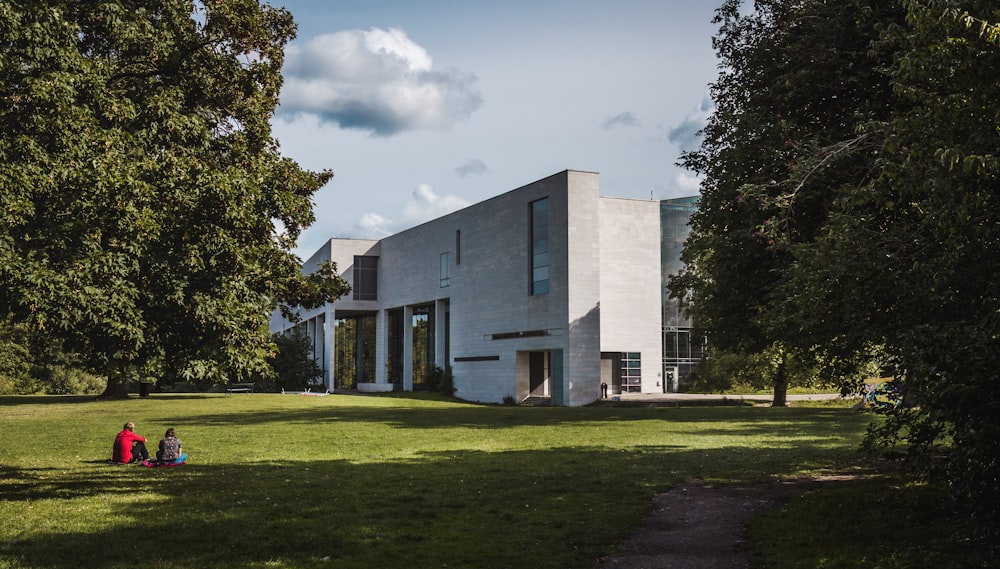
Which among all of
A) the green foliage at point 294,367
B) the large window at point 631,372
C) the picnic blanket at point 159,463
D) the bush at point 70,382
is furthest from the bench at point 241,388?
the picnic blanket at point 159,463

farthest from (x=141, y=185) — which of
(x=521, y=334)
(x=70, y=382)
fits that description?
(x=70, y=382)

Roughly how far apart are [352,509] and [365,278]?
83585 millimetres

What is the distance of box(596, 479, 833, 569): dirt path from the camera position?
36.0 feet

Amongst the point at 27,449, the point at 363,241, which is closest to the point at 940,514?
the point at 27,449

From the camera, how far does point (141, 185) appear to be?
573 inches

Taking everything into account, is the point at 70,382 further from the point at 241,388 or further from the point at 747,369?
the point at 747,369

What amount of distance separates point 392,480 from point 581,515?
561cm

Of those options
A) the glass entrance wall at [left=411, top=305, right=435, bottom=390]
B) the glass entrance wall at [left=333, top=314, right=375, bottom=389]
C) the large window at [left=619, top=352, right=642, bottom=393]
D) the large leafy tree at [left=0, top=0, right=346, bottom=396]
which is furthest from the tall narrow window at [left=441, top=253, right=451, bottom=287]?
the large leafy tree at [left=0, top=0, right=346, bottom=396]

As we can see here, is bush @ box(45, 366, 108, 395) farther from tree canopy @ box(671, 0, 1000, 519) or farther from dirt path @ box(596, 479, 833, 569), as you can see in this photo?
dirt path @ box(596, 479, 833, 569)

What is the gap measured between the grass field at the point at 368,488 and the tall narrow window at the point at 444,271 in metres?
45.8

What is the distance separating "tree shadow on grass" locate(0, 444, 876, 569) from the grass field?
45mm

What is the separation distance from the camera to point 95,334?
51.2 ft

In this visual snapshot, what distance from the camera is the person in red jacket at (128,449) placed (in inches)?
840

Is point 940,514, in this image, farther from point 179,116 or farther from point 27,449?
point 27,449
